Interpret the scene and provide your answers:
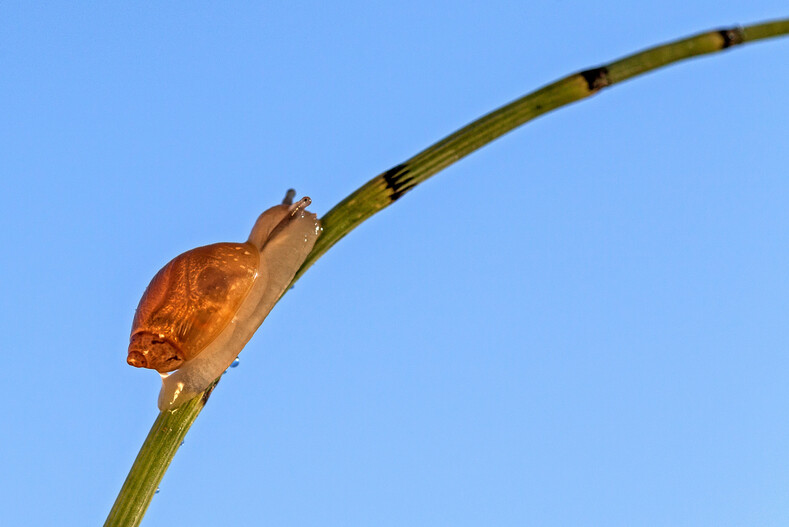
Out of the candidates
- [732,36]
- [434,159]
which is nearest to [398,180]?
[434,159]

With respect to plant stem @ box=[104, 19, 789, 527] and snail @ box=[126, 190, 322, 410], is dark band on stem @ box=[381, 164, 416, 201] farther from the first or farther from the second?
snail @ box=[126, 190, 322, 410]

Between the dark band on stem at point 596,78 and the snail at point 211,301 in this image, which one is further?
the snail at point 211,301

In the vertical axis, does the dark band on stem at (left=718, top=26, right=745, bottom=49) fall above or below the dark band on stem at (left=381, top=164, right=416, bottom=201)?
above

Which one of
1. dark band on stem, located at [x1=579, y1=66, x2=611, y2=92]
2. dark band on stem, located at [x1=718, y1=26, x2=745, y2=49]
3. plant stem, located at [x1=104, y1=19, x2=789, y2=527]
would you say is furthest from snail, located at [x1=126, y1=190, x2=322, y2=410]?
dark band on stem, located at [x1=718, y1=26, x2=745, y2=49]

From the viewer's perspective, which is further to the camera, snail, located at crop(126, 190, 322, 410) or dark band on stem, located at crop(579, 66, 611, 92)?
snail, located at crop(126, 190, 322, 410)

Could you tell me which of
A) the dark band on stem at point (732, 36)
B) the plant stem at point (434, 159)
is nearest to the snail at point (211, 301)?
the plant stem at point (434, 159)

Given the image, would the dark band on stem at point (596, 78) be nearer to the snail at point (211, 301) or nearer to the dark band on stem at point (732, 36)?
the dark band on stem at point (732, 36)

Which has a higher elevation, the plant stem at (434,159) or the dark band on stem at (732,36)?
the dark band on stem at (732,36)

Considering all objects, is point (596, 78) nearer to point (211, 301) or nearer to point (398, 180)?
point (398, 180)
